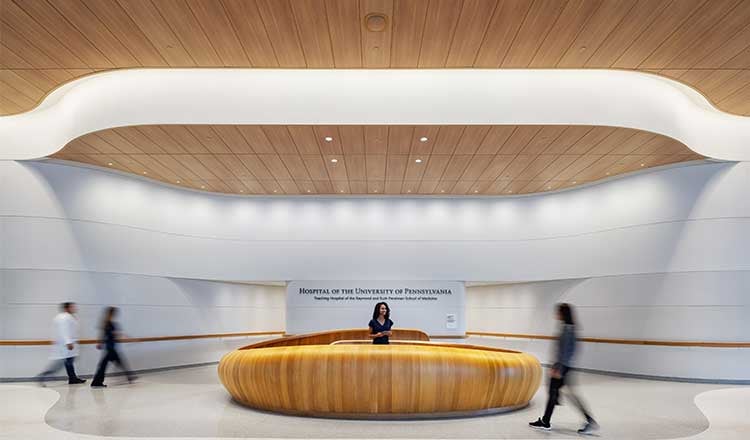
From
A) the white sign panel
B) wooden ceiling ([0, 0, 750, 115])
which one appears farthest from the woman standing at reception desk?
the white sign panel

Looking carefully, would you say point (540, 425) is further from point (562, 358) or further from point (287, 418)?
point (287, 418)

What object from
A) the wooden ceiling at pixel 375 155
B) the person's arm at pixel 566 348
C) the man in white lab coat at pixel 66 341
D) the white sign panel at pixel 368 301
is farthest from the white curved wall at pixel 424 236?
the person's arm at pixel 566 348

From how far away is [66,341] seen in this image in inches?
380

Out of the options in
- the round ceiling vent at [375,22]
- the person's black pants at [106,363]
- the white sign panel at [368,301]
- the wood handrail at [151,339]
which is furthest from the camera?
the white sign panel at [368,301]

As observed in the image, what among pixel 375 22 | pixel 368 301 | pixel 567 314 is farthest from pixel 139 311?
pixel 567 314

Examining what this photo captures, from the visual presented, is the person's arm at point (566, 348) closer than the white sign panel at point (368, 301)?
Yes

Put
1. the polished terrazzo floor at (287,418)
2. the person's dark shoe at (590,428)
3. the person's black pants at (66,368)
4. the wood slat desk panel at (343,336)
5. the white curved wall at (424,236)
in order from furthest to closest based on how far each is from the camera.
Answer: the wood slat desk panel at (343,336), the white curved wall at (424,236), the person's black pants at (66,368), the person's dark shoe at (590,428), the polished terrazzo floor at (287,418)

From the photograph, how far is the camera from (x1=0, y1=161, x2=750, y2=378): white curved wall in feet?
34.0

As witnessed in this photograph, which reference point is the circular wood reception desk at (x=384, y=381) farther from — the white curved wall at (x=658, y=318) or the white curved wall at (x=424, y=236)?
the white curved wall at (x=424, y=236)

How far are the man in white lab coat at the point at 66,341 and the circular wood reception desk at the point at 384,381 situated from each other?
4767 mm

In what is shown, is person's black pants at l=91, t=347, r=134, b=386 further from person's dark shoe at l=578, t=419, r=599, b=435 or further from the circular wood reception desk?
person's dark shoe at l=578, t=419, r=599, b=435

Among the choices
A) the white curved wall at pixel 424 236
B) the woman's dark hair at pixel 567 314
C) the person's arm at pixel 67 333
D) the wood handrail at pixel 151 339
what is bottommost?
the wood handrail at pixel 151 339

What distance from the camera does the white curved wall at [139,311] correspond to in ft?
33.3

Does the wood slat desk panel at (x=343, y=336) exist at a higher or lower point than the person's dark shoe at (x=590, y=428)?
higher
